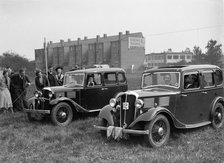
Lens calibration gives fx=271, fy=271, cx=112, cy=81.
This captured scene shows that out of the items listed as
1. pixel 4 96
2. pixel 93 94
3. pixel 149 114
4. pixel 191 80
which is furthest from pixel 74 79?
pixel 149 114

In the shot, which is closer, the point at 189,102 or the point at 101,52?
the point at 189,102

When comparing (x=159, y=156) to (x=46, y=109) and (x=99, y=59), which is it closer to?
(x=46, y=109)

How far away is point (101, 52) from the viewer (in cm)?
A: 5081

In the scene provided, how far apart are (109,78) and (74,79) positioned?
105 centimetres

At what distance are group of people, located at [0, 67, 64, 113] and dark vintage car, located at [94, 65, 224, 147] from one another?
146 inches

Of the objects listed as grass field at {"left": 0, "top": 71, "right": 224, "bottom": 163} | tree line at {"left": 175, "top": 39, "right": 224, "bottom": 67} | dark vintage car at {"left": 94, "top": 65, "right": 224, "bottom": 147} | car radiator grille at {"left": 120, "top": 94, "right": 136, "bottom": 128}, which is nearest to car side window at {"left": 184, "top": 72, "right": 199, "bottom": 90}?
dark vintage car at {"left": 94, "top": 65, "right": 224, "bottom": 147}

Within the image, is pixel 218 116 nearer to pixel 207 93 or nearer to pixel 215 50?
pixel 207 93

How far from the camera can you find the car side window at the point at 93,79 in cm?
778

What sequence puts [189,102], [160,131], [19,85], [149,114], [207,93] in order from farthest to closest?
[19,85] → [207,93] → [189,102] → [160,131] → [149,114]

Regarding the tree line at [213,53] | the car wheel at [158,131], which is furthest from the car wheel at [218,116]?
the car wheel at [158,131]

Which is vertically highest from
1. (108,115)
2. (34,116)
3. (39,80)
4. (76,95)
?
(39,80)

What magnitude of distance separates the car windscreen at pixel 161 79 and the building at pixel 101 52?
2599cm

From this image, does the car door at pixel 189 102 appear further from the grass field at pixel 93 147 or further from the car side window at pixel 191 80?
the grass field at pixel 93 147

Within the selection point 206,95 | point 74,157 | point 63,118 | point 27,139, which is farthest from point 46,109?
point 206,95
